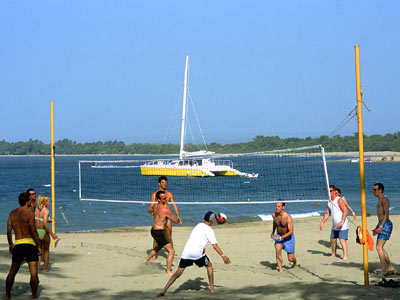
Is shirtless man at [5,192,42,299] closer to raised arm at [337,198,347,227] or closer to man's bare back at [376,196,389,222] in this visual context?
man's bare back at [376,196,389,222]

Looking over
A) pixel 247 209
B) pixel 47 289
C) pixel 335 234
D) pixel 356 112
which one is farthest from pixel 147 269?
pixel 247 209

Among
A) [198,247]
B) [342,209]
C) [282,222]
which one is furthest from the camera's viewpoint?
[342,209]

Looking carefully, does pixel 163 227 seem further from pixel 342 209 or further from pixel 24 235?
pixel 342 209

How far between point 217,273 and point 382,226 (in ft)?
9.48

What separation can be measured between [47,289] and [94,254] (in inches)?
138

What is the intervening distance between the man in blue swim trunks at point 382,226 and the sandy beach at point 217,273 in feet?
0.91

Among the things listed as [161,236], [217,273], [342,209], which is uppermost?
[342,209]

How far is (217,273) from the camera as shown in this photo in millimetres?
10656

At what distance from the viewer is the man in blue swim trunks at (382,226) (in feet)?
31.1

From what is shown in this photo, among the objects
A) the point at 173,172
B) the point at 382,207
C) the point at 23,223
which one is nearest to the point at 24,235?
the point at 23,223

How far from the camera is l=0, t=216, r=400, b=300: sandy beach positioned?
859 centimetres

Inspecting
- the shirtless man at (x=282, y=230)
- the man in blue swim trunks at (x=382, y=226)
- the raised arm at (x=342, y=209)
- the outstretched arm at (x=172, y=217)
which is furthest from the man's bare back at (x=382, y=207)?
the outstretched arm at (x=172, y=217)

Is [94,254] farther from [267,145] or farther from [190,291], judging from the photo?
[267,145]

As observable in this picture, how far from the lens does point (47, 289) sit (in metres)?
9.21
